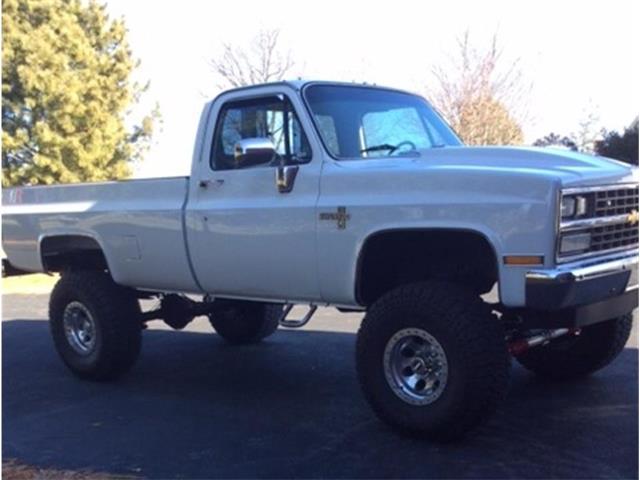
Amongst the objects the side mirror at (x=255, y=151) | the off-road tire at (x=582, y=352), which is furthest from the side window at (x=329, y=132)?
the off-road tire at (x=582, y=352)

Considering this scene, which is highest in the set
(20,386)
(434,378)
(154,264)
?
(154,264)

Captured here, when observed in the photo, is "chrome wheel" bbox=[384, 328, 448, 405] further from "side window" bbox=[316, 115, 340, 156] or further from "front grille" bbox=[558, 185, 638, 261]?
"side window" bbox=[316, 115, 340, 156]

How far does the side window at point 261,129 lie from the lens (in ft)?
18.4

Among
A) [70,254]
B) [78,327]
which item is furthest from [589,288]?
[70,254]

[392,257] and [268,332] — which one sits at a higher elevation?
[392,257]

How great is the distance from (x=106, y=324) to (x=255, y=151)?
2.35m

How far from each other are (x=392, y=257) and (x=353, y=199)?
0.49m

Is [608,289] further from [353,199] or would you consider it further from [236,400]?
[236,400]

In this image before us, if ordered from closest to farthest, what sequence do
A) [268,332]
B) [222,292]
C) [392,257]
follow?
[392,257] < [222,292] < [268,332]

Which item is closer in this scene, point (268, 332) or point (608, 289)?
point (608, 289)

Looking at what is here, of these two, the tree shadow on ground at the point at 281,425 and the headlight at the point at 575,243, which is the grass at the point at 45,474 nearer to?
the tree shadow on ground at the point at 281,425

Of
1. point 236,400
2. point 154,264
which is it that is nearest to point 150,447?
point 236,400

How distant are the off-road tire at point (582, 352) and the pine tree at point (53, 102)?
15184 mm

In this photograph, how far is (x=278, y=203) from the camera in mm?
5492
